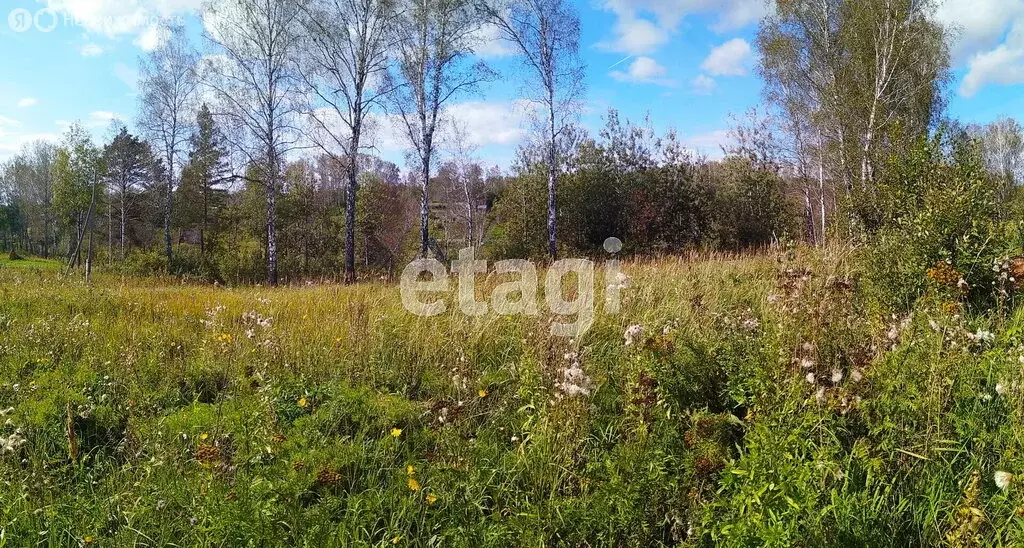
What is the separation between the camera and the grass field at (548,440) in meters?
2.08

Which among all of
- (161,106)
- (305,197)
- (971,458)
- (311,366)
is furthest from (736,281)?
(305,197)

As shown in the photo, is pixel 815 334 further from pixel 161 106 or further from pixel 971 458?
pixel 161 106

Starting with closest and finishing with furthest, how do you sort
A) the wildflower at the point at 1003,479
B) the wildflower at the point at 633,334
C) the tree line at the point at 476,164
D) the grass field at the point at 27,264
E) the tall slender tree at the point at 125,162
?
the wildflower at the point at 1003,479
the wildflower at the point at 633,334
the tree line at the point at 476,164
the tall slender tree at the point at 125,162
the grass field at the point at 27,264

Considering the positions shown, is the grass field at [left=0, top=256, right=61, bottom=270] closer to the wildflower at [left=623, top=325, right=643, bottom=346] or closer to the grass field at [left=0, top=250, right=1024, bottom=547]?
the grass field at [left=0, top=250, right=1024, bottom=547]

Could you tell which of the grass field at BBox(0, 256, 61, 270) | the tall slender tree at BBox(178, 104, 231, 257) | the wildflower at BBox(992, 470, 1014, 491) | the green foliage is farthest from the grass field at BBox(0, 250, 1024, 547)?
the grass field at BBox(0, 256, 61, 270)

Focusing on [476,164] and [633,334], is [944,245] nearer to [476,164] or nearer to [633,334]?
[633,334]

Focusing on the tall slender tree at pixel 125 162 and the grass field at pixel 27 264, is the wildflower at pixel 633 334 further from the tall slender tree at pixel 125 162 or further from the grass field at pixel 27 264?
the grass field at pixel 27 264

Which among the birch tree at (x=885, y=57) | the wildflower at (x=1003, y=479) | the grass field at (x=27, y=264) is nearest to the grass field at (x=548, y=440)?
the wildflower at (x=1003, y=479)

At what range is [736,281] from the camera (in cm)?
659

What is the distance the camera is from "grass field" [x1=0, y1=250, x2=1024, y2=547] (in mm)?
2080

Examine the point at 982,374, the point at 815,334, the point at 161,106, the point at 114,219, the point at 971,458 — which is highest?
the point at 161,106

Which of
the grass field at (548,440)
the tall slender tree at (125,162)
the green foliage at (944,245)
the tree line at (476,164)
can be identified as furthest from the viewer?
the tall slender tree at (125,162)

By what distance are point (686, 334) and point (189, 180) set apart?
1248 inches

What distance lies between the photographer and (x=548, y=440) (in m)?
2.64
